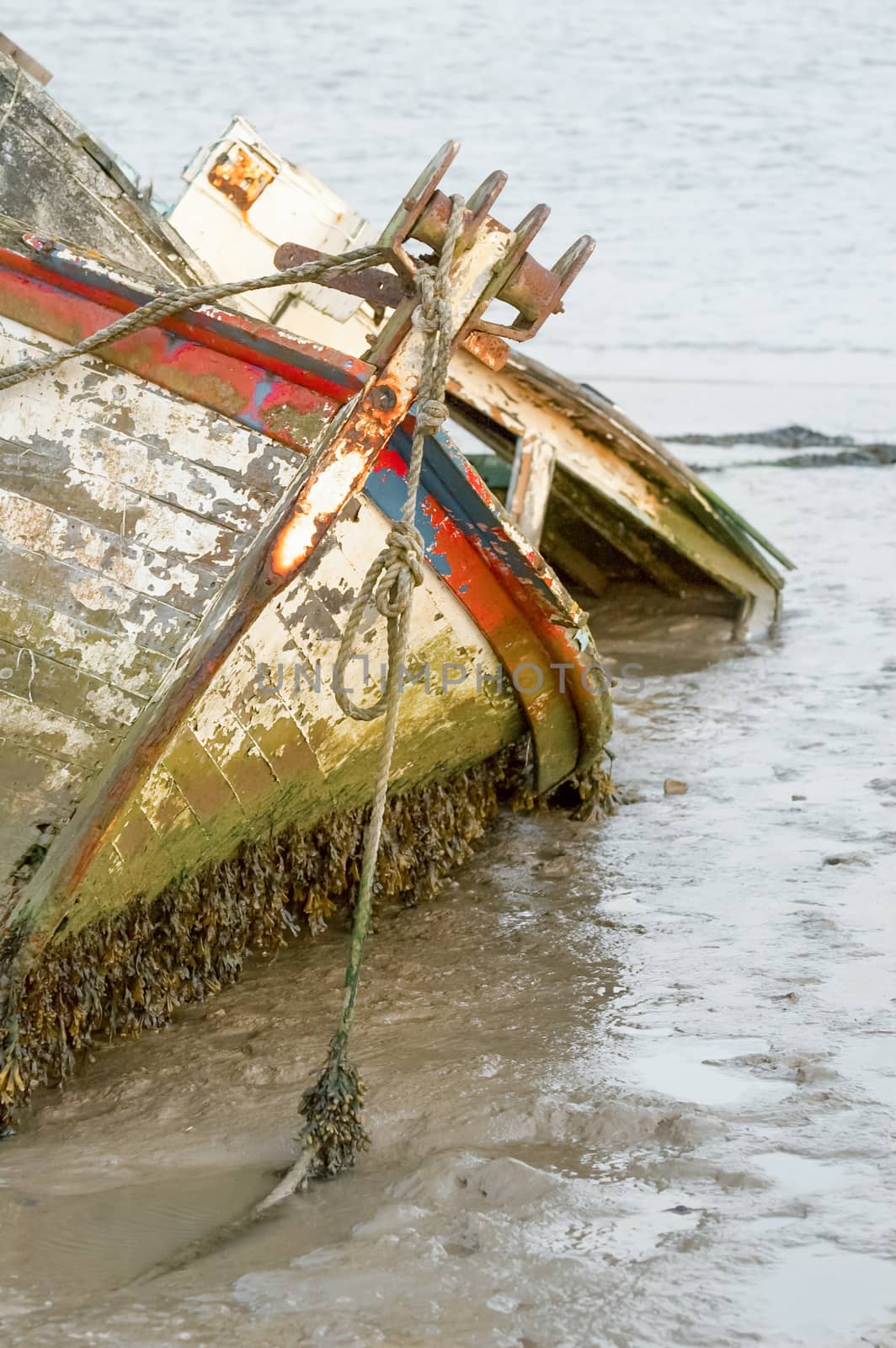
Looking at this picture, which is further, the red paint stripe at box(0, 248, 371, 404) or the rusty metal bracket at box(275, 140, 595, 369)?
the red paint stripe at box(0, 248, 371, 404)

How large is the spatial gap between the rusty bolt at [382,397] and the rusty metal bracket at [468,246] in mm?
51

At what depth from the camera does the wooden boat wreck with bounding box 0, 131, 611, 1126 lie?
10.0ft

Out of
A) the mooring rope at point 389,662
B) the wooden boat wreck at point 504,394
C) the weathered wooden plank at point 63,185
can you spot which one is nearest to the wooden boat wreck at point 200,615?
the mooring rope at point 389,662

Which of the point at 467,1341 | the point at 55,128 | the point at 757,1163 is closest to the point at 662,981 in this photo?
the point at 757,1163

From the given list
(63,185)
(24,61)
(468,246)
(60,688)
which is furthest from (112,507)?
(24,61)

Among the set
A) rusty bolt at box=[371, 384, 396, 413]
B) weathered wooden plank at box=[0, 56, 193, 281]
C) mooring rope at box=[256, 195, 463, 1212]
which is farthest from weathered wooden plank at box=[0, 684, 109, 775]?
weathered wooden plank at box=[0, 56, 193, 281]

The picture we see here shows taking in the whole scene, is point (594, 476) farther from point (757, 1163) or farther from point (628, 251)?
point (628, 251)

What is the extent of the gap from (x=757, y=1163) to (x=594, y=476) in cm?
336

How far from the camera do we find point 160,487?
3271 millimetres

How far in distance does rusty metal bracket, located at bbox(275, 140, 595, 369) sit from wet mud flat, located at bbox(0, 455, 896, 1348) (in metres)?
1.46

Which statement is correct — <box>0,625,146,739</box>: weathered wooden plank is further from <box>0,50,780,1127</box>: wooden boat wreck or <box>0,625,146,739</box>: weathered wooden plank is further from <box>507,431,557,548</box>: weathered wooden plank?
<box>507,431,557,548</box>: weathered wooden plank

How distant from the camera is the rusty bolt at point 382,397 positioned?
305cm

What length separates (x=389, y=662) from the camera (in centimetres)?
288

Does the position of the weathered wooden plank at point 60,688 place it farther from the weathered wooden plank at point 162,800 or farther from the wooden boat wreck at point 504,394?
the wooden boat wreck at point 504,394
